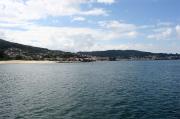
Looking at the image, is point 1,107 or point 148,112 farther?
point 1,107

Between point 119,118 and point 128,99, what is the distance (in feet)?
54.0

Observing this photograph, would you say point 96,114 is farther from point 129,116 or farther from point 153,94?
point 153,94

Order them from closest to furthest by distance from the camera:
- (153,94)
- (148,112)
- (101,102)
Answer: (148,112) → (101,102) → (153,94)

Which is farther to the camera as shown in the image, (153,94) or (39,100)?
(153,94)

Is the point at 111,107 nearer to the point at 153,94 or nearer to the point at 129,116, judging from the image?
the point at 129,116

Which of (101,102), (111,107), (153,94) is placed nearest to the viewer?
(111,107)

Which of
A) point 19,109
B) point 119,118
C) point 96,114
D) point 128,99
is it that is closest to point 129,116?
point 119,118

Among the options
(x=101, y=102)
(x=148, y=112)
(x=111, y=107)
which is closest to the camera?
(x=148, y=112)

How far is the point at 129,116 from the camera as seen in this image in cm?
4588

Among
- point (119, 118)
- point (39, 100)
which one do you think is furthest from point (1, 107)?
point (119, 118)

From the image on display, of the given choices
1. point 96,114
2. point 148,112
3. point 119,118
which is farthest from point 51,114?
point 148,112

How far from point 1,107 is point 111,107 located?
20231mm

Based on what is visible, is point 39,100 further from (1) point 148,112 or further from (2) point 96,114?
(1) point 148,112

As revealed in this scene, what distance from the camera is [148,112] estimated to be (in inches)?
1922
